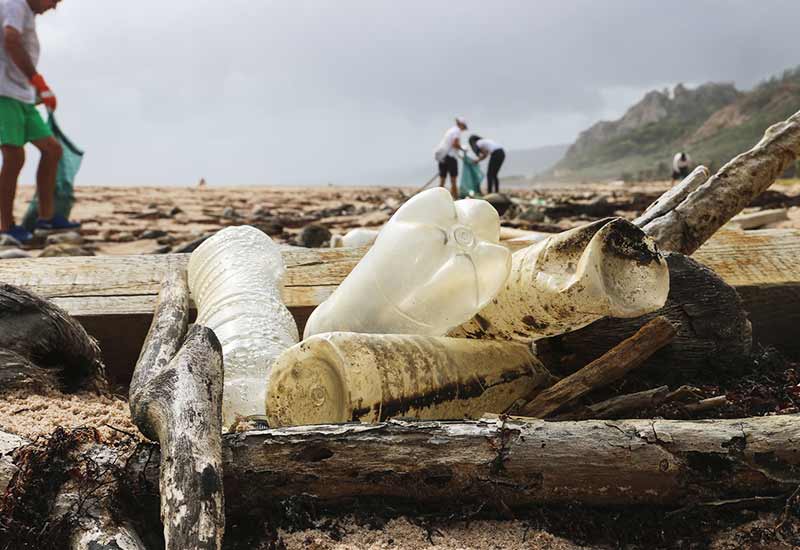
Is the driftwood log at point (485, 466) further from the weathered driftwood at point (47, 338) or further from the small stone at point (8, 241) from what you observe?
the small stone at point (8, 241)

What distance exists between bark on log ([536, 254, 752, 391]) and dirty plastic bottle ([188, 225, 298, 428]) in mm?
902

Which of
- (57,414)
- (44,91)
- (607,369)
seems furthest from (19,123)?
(607,369)

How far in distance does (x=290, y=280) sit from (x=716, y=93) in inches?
4657

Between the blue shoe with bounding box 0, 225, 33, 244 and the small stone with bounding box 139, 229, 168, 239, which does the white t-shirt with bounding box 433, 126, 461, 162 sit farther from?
the blue shoe with bounding box 0, 225, 33, 244

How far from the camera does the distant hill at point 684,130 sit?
61812 millimetres

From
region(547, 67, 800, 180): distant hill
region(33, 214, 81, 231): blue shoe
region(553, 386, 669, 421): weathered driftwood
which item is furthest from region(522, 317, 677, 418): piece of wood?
region(547, 67, 800, 180): distant hill

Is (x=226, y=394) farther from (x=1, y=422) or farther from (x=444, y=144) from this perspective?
(x=444, y=144)

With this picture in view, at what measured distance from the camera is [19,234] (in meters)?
7.32

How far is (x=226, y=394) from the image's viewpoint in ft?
7.41

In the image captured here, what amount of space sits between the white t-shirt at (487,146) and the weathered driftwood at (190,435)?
15.5 metres

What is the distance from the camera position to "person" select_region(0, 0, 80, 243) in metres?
6.67

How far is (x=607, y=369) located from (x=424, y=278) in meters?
0.60

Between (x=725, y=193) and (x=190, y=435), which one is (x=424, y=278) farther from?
(x=725, y=193)

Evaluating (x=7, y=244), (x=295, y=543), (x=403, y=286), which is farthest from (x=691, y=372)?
(x=7, y=244)
